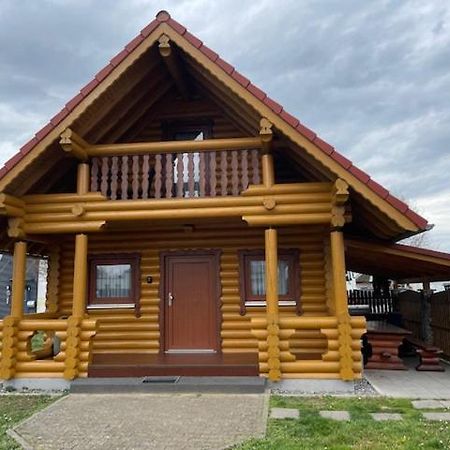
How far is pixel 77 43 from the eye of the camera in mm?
20453

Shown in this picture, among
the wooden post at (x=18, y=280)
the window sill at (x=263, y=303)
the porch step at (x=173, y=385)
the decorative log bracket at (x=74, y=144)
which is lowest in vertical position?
the porch step at (x=173, y=385)

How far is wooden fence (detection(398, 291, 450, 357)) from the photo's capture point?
978cm

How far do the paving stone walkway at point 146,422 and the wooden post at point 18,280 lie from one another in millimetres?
1861

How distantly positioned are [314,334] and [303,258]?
147 centimetres

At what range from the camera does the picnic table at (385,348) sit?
870 cm

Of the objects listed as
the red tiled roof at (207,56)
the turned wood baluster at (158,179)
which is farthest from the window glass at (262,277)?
the red tiled roof at (207,56)

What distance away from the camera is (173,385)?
22.7 feet

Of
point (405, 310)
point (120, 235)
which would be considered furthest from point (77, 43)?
point (405, 310)

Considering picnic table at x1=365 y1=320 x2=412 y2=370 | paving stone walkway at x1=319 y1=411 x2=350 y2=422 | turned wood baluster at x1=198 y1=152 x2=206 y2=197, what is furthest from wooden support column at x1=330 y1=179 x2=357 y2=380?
turned wood baluster at x1=198 y1=152 x2=206 y2=197

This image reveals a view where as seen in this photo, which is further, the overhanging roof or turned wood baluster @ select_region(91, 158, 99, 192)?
the overhanging roof

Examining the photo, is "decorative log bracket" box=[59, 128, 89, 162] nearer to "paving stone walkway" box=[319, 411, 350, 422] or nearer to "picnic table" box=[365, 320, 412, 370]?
"paving stone walkway" box=[319, 411, 350, 422]

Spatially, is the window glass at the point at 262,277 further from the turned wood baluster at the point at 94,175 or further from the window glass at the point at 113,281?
the turned wood baluster at the point at 94,175

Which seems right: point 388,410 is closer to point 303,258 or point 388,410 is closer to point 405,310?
point 303,258

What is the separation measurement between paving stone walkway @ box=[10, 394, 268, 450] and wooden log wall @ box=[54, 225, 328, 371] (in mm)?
2295
